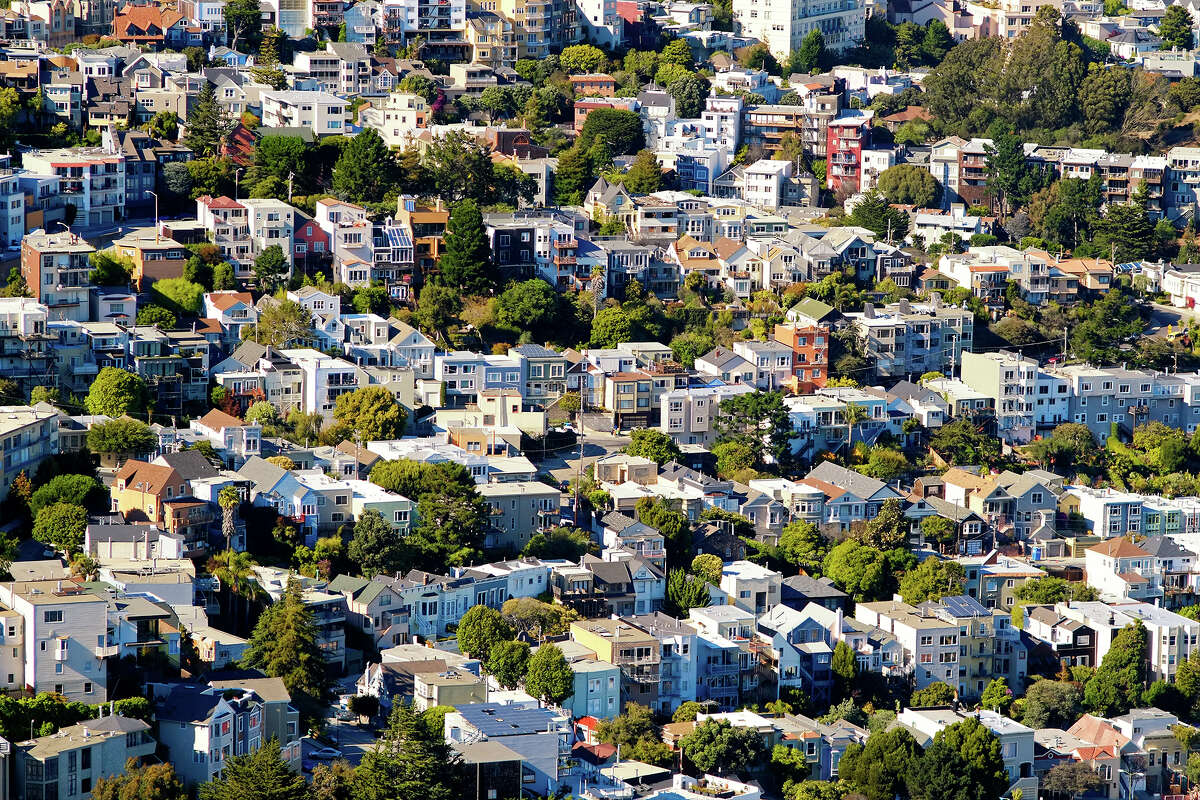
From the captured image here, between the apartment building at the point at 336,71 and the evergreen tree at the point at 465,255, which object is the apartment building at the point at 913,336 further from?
the apartment building at the point at 336,71

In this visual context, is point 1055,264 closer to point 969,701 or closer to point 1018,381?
point 1018,381

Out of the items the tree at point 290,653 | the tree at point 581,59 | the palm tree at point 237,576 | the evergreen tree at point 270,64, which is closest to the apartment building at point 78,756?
the tree at point 290,653

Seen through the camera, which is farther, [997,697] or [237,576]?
[997,697]

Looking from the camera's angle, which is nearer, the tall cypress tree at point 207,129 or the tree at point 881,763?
the tree at point 881,763

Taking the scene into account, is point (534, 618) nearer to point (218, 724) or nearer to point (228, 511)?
point (228, 511)

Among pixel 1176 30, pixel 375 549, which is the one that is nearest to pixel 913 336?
pixel 375 549

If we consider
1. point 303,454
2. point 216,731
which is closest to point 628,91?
point 303,454
